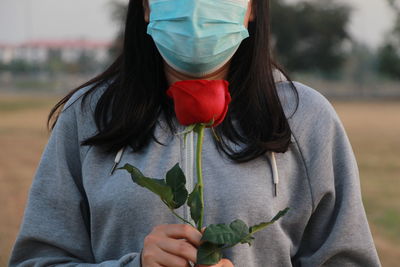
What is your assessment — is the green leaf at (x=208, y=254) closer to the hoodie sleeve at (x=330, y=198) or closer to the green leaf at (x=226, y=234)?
the green leaf at (x=226, y=234)

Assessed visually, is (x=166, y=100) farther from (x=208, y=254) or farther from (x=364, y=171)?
(x=364, y=171)

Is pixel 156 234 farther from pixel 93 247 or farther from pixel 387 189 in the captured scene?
pixel 387 189

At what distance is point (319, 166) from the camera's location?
1.61m

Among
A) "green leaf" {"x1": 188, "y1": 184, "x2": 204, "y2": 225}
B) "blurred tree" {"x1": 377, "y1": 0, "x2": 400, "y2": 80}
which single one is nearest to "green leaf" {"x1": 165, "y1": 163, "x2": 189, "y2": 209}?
"green leaf" {"x1": 188, "y1": 184, "x2": 204, "y2": 225}

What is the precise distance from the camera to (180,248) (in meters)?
1.31

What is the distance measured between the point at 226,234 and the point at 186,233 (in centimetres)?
11

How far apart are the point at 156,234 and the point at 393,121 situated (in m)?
20.5

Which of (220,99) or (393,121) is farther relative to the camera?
(393,121)

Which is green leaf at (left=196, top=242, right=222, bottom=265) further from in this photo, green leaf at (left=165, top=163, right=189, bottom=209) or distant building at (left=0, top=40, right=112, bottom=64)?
distant building at (left=0, top=40, right=112, bottom=64)

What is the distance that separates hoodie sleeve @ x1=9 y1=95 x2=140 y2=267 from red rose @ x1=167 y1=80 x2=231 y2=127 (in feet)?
1.48

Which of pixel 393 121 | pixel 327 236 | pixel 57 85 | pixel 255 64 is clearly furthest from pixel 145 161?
pixel 57 85

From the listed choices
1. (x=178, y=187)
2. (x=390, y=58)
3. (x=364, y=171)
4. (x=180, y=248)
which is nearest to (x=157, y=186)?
(x=178, y=187)

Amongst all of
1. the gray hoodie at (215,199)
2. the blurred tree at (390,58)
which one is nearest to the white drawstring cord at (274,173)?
the gray hoodie at (215,199)

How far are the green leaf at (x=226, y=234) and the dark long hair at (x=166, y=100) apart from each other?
0.35m
